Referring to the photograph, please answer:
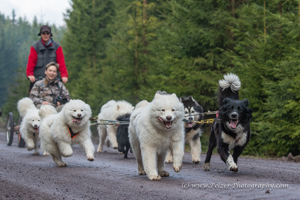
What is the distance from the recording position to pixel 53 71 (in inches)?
462

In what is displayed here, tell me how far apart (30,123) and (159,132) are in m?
5.70

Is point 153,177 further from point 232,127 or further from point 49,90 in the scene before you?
point 49,90

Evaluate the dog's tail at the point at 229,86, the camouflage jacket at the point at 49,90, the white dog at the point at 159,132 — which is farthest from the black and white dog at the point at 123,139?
the white dog at the point at 159,132

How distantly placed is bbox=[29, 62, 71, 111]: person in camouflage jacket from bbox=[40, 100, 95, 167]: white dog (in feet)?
8.39

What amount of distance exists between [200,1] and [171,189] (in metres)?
13.2

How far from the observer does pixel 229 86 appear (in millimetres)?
8922

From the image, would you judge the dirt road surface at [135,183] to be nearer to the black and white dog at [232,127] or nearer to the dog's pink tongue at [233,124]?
the black and white dog at [232,127]

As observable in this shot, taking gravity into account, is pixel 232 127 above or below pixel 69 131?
above

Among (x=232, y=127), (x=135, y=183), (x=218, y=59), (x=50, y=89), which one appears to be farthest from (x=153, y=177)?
(x=218, y=59)

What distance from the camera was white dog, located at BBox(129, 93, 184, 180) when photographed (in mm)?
7066

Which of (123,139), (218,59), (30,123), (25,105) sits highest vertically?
(218,59)

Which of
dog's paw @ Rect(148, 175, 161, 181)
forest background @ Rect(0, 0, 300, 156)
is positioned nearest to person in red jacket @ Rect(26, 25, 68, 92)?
forest background @ Rect(0, 0, 300, 156)

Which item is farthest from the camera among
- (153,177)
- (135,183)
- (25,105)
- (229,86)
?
(25,105)

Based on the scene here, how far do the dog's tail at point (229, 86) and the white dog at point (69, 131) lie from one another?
2706 millimetres
